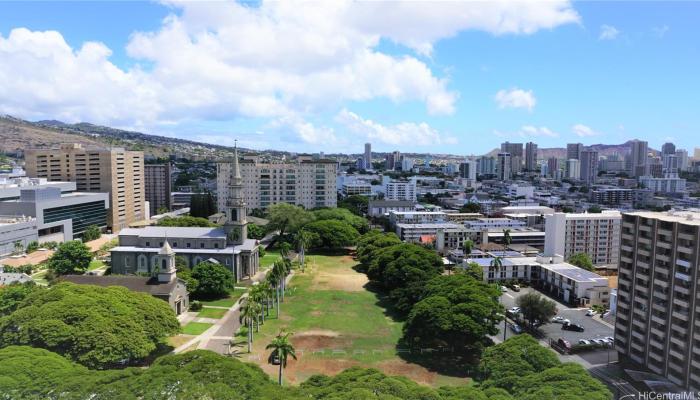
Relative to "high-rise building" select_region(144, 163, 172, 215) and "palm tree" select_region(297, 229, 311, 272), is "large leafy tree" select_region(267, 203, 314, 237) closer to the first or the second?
"palm tree" select_region(297, 229, 311, 272)

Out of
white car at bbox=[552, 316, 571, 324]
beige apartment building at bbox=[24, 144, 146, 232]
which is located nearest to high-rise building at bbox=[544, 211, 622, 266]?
white car at bbox=[552, 316, 571, 324]

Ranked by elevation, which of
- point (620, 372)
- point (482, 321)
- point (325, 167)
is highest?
point (325, 167)

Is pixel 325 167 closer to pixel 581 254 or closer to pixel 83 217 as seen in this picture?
pixel 83 217

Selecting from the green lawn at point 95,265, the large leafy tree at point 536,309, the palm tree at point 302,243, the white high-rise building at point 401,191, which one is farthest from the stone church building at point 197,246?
the white high-rise building at point 401,191

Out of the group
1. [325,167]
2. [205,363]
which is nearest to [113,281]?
[205,363]

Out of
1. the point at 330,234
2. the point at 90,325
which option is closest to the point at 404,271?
the point at 330,234

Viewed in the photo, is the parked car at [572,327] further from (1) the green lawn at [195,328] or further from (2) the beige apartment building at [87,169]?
(2) the beige apartment building at [87,169]
